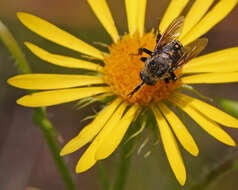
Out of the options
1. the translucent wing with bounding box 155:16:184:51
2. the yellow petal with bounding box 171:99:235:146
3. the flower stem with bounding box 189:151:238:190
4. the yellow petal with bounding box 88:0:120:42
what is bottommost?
the flower stem with bounding box 189:151:238:190

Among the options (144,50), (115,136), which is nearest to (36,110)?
(115,136)

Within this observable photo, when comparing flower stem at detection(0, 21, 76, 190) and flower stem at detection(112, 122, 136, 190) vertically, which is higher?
flower stem at detection(0, 21, 76, 190)

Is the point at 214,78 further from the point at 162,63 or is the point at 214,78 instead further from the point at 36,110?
Answer: the point at 36,110

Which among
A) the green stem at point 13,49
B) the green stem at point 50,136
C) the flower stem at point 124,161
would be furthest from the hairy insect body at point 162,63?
the green stem at point 13,49

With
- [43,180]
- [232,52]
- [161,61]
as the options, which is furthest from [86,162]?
[43,180]

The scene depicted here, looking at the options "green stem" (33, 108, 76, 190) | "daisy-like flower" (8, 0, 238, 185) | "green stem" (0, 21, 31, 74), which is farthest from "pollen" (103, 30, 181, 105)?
"green stem" (0, 21, 31, 74)

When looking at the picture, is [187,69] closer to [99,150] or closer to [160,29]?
[160,29]

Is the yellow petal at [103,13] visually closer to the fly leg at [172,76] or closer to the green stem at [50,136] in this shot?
the fly leg at [172,76]

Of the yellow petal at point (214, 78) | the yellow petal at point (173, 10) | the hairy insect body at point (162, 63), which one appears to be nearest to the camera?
the yellow petal at point (214, 78)

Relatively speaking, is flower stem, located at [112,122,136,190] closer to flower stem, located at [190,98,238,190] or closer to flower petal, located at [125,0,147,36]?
flower stem, located at [190,98,238,190]
